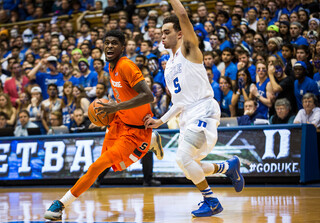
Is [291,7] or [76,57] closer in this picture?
[291,7]

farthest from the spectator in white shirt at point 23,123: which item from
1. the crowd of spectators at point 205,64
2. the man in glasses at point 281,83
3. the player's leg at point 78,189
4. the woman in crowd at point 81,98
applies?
the player's leg at point 78,189

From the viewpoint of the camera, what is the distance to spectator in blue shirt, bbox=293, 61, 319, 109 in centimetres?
1063

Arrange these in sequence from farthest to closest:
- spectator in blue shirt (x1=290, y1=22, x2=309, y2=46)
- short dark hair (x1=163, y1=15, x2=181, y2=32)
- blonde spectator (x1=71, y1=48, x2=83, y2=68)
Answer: blonde spectator (x1=71, y1=48, x2=83, y2=68) → spectator in blue shirt (x1=290, y1=22, x2=309, y2=46) → short dark hair (x1=163, y1=15, x2=181, y2=32)

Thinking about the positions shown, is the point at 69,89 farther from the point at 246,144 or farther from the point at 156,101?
the point at 246,144

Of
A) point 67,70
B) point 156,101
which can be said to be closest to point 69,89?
point 67,70

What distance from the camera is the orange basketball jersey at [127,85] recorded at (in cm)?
630

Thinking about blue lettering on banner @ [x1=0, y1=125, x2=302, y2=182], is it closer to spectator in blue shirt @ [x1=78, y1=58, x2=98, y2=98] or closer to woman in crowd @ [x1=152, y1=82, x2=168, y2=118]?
woman in crowd @ [x1=152, y1=82, x2=168, y2=118]

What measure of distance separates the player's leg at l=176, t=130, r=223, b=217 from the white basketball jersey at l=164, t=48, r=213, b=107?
44 centimetres

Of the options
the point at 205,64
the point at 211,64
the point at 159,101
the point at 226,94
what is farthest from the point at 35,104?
the point at 226,94

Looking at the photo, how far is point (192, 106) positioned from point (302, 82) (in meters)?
5.29

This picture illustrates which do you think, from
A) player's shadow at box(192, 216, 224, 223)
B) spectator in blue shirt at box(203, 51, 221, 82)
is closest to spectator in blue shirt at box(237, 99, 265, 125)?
spectator in blue shirt at box(203, 51, 221, 82)

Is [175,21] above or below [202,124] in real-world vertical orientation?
above

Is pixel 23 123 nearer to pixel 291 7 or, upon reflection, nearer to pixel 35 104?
pixel 35 104

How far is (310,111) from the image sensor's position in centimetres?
1009
